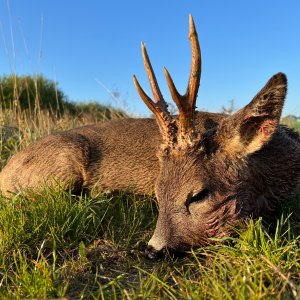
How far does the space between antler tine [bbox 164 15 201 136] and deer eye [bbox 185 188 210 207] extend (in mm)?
469

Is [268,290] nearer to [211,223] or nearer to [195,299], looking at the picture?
[195,299]

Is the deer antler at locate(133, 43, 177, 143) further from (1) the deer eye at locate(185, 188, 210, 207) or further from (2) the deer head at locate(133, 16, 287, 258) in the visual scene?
(1) the deer eye at locate(185, 188, 210, 207)

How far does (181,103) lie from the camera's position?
3.18 m

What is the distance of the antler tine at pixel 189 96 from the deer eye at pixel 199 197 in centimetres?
47

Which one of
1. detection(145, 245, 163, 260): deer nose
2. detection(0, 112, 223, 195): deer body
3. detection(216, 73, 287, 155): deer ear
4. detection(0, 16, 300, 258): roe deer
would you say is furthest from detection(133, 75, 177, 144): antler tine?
detection(0, 112, 223, 195): deer body

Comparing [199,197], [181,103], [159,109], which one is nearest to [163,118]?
[159,109]

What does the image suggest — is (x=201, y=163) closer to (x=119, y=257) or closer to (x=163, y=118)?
(x=163, y=118)

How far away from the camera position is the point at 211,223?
122 inches

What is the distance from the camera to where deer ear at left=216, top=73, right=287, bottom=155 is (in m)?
3.05

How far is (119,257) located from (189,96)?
1.33 m

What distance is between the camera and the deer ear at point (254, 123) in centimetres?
305

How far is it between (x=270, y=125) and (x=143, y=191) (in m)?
1.68

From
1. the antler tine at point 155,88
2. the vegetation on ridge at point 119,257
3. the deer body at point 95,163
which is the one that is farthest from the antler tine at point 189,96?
the deer body at point 95,163

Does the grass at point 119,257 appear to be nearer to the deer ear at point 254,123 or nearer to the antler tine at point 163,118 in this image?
the deer ear at point 254,123
